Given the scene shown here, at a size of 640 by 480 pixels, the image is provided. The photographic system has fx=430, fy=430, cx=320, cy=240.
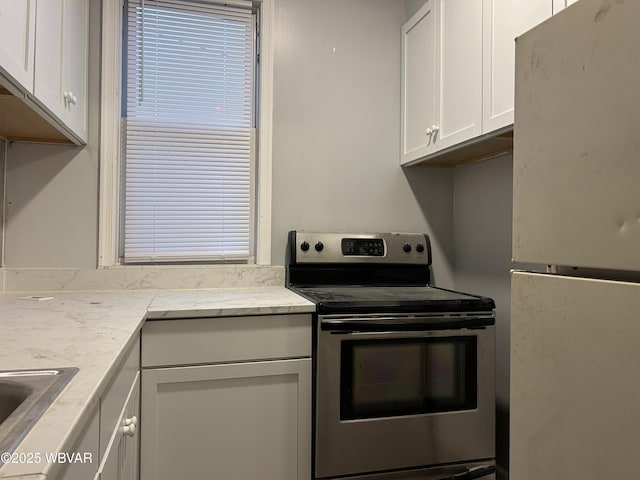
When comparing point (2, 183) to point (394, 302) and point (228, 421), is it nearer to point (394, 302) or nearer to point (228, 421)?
point (228, 421)

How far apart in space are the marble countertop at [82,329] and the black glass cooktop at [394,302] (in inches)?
3.3

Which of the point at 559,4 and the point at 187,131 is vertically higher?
the point at 559,4

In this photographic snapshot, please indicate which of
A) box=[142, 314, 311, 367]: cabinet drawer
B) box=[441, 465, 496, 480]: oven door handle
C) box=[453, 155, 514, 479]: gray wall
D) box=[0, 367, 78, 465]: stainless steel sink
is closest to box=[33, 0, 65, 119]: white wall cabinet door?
box=[142, 314, 311, 367]: cabinet drawer

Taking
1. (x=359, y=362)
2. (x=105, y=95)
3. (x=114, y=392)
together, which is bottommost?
(x=359, y=362)

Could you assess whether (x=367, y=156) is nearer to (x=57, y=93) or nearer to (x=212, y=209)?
(x=212, y=209)

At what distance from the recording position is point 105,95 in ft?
6.47

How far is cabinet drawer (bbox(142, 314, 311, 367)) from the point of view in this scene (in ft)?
4.91

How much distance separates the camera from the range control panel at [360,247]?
6.95ft

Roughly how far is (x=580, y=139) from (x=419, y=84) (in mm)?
1578

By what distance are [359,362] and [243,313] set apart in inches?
18.6

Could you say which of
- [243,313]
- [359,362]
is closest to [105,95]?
[243,313]

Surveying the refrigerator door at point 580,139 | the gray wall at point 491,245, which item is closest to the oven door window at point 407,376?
the gray wall at point 491,245

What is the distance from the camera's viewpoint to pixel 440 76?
1992mm

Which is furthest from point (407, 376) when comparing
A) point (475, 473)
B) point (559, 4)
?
point (559, 4)
